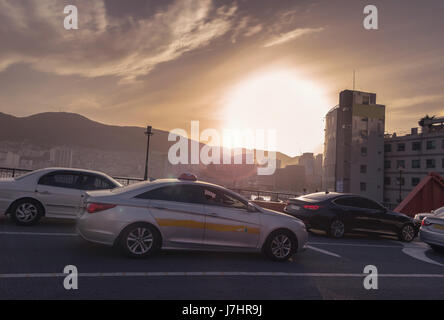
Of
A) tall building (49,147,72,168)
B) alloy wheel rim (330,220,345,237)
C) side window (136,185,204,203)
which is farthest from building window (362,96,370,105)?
tall building (49,147,72,168)

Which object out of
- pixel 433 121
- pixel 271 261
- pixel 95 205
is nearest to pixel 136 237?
pixel 95 205

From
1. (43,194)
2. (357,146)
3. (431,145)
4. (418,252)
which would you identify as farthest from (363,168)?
(43,194)

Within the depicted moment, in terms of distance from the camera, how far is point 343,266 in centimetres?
712

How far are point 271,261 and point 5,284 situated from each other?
4.65 metres

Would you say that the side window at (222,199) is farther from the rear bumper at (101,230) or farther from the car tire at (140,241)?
the rear bumper at (101,230)

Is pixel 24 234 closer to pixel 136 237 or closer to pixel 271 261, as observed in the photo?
pixel 136 237

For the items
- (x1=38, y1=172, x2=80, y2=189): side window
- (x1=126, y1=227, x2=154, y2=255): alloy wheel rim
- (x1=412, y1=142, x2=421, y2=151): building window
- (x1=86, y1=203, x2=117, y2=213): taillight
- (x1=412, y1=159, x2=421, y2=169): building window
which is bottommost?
(x1=126, y1=227, x2=154, y2=255): alloy wheel rim

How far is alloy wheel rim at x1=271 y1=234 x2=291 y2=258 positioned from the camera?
23.5 ft

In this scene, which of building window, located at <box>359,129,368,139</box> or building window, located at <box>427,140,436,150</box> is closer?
building window, located at <box>427,140,436,150</box>

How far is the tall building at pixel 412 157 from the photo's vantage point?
71000 millimetres

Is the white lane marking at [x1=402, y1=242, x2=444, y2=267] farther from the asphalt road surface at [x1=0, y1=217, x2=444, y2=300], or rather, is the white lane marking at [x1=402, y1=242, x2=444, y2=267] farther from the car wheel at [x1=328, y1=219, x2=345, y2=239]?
the car wheel at [x1=328, y1=219, x2=345, y2=239]

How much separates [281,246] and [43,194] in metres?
6.14

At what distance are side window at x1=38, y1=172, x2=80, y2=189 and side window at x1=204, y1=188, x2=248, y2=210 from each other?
4277 mm

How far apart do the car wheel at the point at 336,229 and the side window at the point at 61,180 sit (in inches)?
309
